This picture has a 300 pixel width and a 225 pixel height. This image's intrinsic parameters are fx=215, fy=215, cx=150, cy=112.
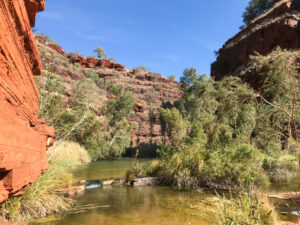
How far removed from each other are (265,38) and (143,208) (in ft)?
98.8

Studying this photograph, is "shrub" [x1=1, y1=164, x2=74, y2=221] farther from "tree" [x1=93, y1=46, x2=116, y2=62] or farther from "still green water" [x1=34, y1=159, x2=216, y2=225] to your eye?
"tree" [x1=93, y1=46, x2=116, y2=62]

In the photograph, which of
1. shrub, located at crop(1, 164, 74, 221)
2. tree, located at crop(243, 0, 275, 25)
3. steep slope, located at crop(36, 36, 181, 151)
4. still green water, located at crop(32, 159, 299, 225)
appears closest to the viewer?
shrub, located at crop(1, 164, 74, 221)

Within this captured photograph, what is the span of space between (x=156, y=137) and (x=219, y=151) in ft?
131

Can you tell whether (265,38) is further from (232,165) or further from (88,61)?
(88,61)

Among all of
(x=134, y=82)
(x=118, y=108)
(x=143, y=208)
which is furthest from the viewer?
(x=134, y=82)

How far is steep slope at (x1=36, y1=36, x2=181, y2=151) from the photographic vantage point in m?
51.4

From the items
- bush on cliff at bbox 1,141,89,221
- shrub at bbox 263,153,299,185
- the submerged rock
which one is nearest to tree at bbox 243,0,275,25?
shrub at bbox 263,153,299,185

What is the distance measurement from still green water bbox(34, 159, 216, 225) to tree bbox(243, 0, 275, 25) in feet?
145

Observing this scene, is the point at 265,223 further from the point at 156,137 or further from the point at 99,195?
the point at 156,137

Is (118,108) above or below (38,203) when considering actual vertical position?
above

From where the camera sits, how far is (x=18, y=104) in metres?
2.14

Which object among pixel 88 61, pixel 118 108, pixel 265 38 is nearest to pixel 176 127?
pixel 265 38

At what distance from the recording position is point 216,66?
36.8 m

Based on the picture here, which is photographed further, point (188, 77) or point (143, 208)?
point (188, 77)
